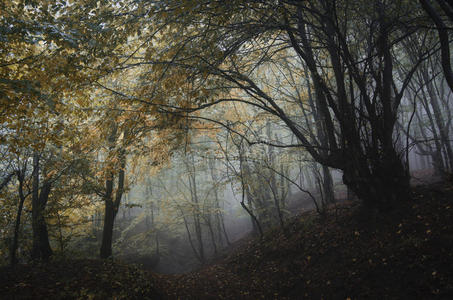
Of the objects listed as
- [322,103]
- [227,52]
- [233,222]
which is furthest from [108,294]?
[233,222]

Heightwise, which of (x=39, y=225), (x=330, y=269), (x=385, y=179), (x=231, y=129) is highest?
(x=231, y=129)

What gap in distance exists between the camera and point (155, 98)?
502 cm

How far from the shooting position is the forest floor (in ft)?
11.8

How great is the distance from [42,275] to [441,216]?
26.4 feet

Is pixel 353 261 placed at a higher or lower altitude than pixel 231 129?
lower

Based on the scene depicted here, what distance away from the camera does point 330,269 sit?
4711 mm

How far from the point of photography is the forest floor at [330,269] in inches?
142

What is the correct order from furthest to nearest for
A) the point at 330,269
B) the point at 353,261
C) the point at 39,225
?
1. the point at 39,225
2. the point at 330,269
3. the point at 353,261

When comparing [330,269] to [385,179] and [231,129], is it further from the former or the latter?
[231,129]

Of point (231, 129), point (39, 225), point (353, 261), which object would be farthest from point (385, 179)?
point (39, 225)

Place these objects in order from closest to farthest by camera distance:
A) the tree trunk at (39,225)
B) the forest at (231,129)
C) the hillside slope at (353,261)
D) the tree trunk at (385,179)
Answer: the hillside slope at (353,261) → the forest at (231,129) → the tree trunk at (385,179) → the tree trunk at (39,225)

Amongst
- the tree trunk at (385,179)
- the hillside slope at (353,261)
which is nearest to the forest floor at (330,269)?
the hillside slope at (353,261)

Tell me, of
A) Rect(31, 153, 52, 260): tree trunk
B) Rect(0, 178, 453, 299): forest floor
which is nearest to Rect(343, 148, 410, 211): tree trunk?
Rect(0, 178, 453, 299): forest floor

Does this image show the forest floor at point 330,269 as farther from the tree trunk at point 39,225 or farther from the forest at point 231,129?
the tree trunk at point 39,225
